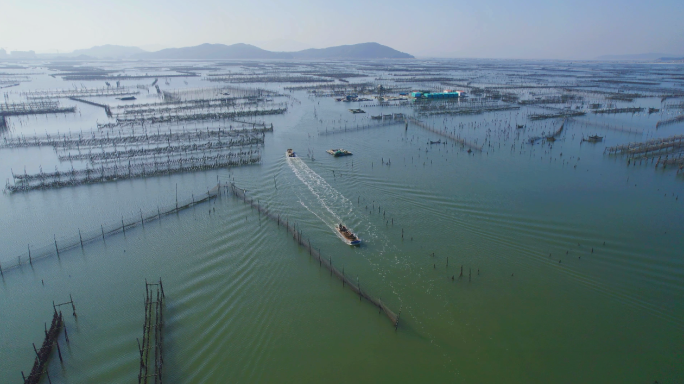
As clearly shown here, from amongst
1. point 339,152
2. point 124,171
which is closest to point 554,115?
point 339,152

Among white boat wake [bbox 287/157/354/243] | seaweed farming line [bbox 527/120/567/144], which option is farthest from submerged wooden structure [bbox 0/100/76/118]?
seaweed farming line [bbox 527/120/567/144]

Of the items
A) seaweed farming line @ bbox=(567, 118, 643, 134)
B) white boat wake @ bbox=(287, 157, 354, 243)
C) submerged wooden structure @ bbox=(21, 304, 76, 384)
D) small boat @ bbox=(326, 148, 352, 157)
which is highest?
seaweed farming line @ bbox=(567, 118, 643, 134)

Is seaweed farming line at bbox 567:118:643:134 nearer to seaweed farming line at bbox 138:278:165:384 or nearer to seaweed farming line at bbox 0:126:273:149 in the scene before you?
seaweed farming line at bbox 0:126:273:149

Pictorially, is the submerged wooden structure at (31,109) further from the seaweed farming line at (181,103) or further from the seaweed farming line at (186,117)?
the seaweed farming line at (186,117)

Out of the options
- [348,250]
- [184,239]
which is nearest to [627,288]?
[348,250]

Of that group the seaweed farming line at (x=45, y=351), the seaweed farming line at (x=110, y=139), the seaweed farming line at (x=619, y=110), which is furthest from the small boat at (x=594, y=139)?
the seaweed farming line at (x=45, y=351)

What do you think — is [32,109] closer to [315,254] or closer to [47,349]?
[47,349]
